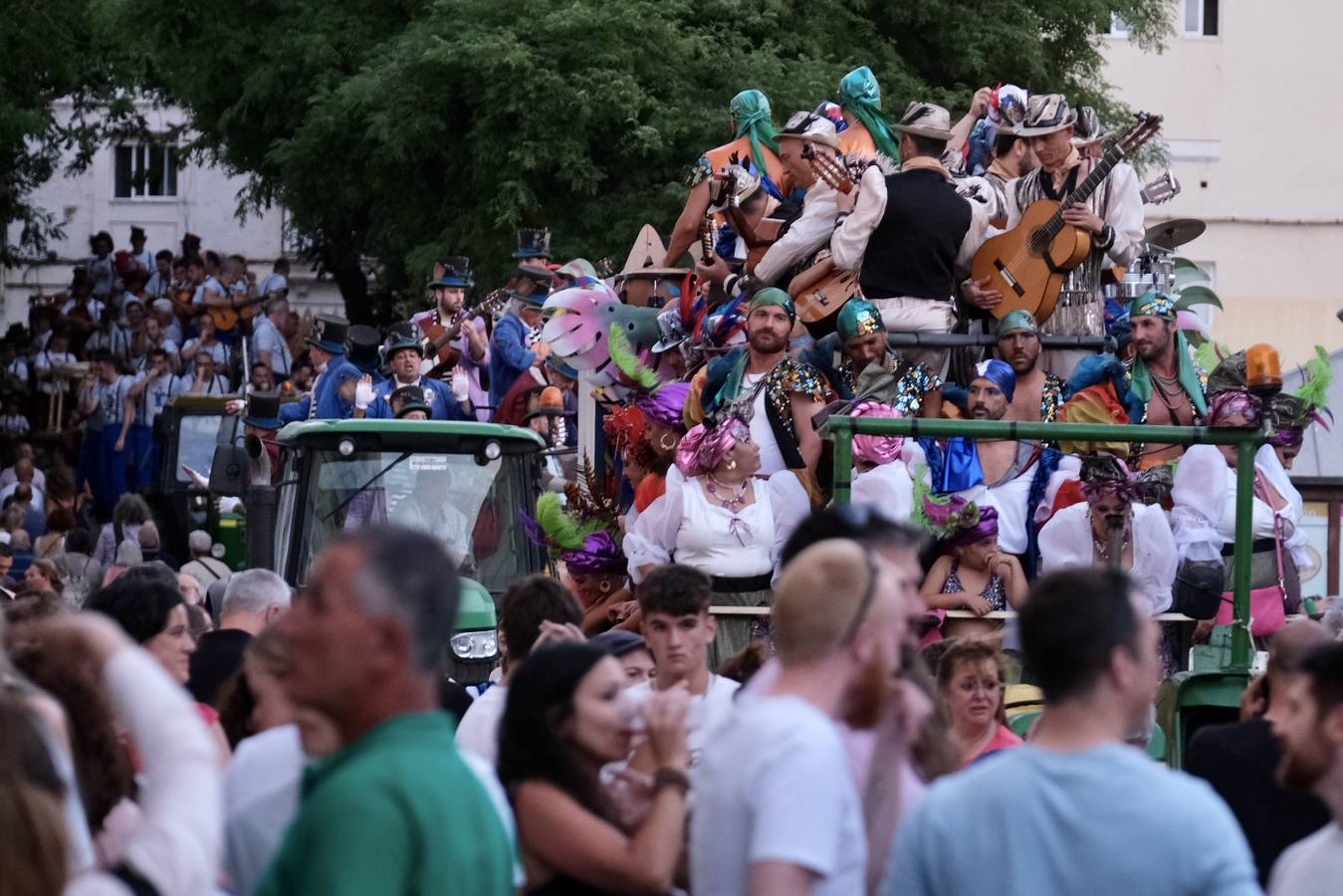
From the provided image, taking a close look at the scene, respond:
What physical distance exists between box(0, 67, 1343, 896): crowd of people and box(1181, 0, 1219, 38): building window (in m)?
20.6

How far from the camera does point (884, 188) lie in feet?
34.4

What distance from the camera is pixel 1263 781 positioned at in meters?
6.00

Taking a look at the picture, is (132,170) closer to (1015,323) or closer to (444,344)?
(444,344)

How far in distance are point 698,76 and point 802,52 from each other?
119 centimetres

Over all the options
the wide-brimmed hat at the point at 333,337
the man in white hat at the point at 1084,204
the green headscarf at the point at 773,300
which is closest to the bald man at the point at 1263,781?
the green headscarf at the point at 773,300

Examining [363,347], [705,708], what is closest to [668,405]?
[705,708]

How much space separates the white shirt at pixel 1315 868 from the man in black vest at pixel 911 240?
6.30 meters

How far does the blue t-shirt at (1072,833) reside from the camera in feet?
13.0

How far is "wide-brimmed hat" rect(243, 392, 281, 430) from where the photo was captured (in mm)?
14836

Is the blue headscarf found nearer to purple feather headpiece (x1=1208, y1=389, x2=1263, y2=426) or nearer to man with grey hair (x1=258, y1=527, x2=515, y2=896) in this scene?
purple feather headpiece (x1=1208, y1=389, x2=1263, y2=426)

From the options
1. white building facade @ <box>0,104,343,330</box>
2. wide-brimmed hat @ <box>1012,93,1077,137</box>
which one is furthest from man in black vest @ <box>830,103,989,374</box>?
white building facade @ <box>0,104,343,330</box>

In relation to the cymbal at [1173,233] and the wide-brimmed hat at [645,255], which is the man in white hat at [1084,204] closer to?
the cymbal at [1173,233]

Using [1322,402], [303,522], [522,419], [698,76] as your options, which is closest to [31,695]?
[1322,402]

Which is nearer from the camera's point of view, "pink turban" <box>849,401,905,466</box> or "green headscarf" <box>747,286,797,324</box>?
"pink turban" <box>849,401,905,466</box>
